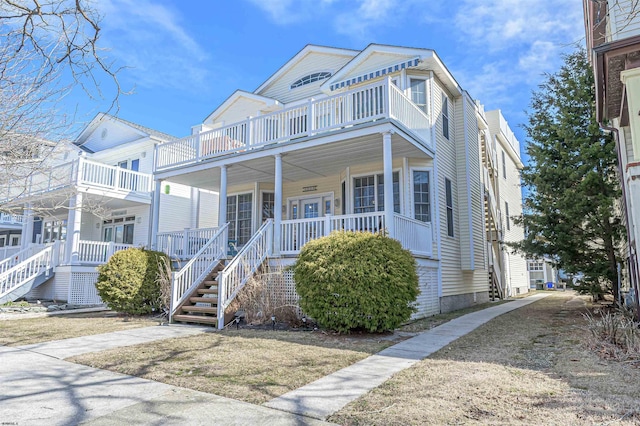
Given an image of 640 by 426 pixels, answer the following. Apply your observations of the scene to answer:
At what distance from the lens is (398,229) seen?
1003 cm

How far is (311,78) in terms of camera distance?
16297mm

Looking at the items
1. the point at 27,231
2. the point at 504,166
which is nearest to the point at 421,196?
the point at 504,166

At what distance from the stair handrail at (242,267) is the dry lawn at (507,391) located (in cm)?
504

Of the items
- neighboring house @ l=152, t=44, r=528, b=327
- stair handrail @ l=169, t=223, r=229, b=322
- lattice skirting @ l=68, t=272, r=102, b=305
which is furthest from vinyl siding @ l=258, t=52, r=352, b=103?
lattice skirting @ l=68, t=272, r=102, b=305

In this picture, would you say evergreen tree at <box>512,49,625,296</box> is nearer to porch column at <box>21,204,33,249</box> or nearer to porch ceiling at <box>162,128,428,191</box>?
porch ceiling at <box>162,128,428,191</box>

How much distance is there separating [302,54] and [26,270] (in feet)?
43.7

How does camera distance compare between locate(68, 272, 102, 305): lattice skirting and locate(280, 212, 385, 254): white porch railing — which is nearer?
locate(280, 212, 385, 254): white porch railing

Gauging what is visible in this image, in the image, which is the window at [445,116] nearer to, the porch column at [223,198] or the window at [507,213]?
the porch column at [223,198]

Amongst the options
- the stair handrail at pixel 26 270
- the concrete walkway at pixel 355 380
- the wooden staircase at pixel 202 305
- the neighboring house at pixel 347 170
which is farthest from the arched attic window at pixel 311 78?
the stair handrail at pixel 26 270

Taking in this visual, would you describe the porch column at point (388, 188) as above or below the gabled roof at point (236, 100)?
below

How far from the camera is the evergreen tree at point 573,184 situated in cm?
1009

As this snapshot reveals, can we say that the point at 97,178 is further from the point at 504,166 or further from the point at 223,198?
the point at 504,166

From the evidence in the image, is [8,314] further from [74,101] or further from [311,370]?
[311,370]

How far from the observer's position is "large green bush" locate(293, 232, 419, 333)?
7.81 metres
